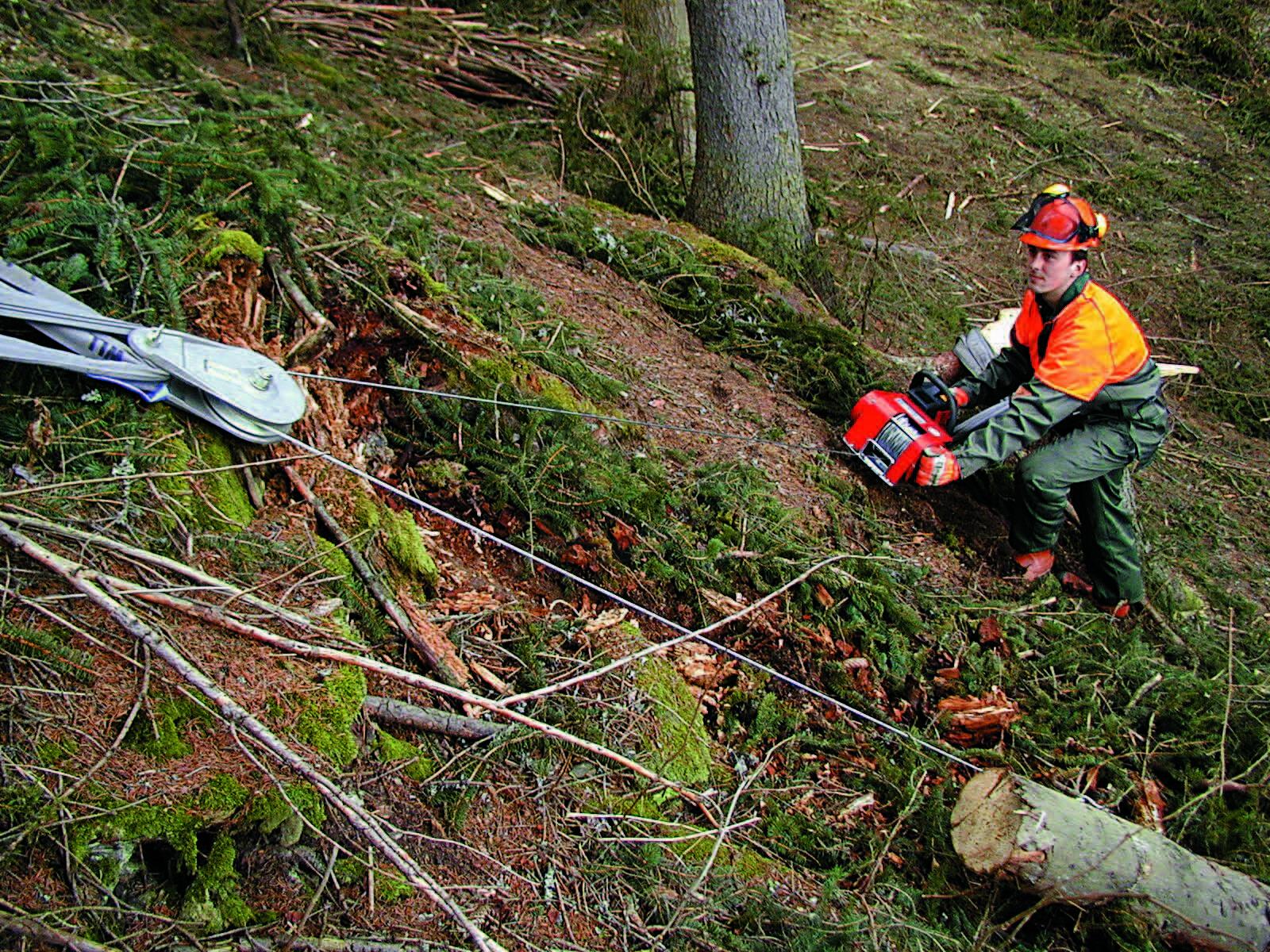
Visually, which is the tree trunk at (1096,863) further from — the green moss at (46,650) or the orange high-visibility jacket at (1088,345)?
the green moss at (46,650)

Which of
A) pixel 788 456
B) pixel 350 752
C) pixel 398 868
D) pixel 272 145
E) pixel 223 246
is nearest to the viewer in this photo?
pixel 398 868

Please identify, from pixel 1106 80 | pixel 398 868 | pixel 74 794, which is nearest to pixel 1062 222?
pixel 398 868

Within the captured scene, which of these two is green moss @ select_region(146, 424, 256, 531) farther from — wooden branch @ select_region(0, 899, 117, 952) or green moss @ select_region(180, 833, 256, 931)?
wooden branch @ select_region(0, 899, 117, 952)

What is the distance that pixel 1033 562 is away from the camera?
448cm

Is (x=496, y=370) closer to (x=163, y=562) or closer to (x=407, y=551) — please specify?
(x=407, y=551)

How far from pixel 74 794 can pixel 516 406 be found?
6.59ft

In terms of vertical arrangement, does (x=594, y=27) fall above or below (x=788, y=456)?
above

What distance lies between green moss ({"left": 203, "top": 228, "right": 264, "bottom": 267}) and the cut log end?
3.11 metres

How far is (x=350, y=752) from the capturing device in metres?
2.13

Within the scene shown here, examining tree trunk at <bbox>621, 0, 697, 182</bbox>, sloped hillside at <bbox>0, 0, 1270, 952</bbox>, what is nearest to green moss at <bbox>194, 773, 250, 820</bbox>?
sloped hillside at <bbox>0, 0, 1270, 952</bbox>

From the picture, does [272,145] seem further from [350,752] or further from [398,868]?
[398,868]

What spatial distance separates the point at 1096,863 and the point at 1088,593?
87.8 inches

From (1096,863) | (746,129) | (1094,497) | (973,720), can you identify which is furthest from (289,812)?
(746,129)

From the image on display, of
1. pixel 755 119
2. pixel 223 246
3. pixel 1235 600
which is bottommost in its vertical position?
pixel 1235 600
